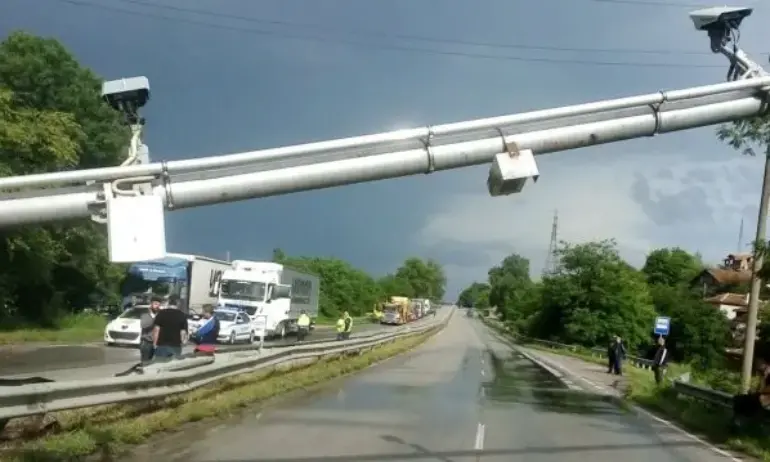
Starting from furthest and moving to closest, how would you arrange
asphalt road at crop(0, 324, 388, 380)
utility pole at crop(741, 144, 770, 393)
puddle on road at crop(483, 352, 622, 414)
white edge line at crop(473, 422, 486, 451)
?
utility pole at crop(741, 144, 770, 393), puddle on road at crop(483, 352, 622, 414), asphalt road at crop(0, 324, 388, 380), white edge line at crop(473, 422, 486, 451)

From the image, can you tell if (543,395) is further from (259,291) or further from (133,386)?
(259,291)

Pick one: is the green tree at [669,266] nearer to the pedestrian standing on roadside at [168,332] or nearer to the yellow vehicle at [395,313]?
the yellow vehicle at [395,313]

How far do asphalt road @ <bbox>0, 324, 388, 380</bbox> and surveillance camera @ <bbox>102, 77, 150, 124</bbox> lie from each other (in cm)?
1040

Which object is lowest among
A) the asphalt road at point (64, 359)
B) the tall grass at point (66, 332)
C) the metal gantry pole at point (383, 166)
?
the tall grass at point (66, 332)

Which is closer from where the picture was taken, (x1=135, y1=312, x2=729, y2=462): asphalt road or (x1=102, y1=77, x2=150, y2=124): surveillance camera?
(x1=102, y1=77, x2=150, y2=124): surveillance camera

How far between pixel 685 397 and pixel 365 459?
1432cm

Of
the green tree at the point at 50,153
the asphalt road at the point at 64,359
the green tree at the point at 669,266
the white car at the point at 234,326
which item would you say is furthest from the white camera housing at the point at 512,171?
the green tree at the point at 669,266

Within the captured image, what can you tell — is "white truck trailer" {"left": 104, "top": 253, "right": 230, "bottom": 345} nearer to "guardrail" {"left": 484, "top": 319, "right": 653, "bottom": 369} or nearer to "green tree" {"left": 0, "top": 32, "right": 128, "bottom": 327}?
"green tree" {"left": 0, "top": 32, "right": 128, "bottom": 327}

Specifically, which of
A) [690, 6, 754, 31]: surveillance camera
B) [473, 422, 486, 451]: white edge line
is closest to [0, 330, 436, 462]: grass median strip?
[473, 422, 486, 451]: white edge line

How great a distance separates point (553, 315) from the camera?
82.8 meters

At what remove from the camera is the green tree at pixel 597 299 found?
75.4 m

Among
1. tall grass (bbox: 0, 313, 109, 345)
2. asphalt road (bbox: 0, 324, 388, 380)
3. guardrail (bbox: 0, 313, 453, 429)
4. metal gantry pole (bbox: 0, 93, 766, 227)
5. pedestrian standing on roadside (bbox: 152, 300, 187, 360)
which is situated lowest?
tall grass (bbox: 0, 313, 109, 345)

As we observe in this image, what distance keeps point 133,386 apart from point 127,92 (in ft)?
18.0

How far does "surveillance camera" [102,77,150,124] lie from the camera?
885 centimetres
